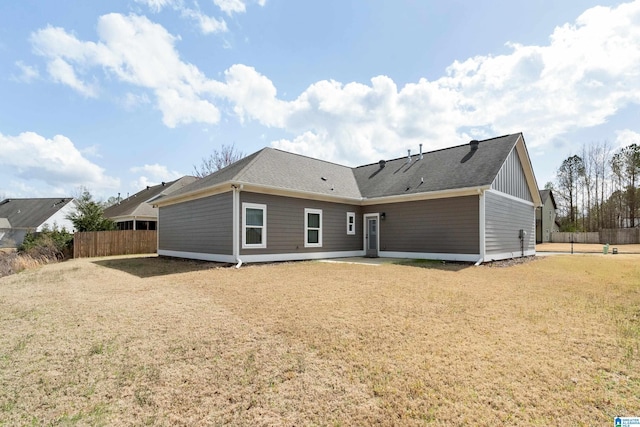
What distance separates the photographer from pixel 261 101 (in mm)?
16688

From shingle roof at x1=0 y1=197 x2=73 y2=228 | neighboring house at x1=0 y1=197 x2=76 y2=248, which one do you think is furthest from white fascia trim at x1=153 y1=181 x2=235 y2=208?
shingle roof at x1=0 y1=197 x2=73 y2=228

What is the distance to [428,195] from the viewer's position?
1305 cm

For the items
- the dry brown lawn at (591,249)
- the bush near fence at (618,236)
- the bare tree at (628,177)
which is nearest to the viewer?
the dry brown lawn at (591,249)

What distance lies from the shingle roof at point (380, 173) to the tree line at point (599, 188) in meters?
28.9

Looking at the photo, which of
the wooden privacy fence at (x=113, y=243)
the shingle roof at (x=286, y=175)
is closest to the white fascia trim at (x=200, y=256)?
the shingle roof at (x=286, y=175)

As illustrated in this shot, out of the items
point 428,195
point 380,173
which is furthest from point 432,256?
point 380,173

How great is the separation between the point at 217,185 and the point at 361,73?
8738 millimetres

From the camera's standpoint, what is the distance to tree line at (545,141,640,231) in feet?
104

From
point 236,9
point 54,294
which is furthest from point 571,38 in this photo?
point 54,294

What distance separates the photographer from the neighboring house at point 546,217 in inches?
1334

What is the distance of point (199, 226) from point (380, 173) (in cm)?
A: 970

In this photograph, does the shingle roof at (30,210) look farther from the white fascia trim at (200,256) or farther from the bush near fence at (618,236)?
the bush near fence at (618,236)

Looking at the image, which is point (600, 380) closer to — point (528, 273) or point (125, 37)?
point (528, 273)

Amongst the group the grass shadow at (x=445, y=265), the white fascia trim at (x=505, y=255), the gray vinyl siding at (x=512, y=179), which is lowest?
the grass shadow at (x=445, y=265)
